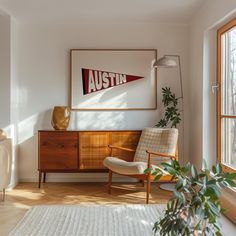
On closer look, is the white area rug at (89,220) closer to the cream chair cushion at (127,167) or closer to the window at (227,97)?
the cream chair cushion at (127,167)

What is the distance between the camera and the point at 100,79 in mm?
5023

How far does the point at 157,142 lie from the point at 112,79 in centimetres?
116

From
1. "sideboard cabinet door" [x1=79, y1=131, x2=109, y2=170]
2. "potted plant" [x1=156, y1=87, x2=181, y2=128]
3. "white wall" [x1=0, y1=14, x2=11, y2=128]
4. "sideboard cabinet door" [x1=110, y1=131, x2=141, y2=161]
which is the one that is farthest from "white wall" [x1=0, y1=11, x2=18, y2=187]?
"potted plant" [x1=156, y1=87, x2=181, y2=128]

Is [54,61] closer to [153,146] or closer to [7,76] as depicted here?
[7,76]

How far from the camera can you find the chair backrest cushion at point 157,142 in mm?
4398

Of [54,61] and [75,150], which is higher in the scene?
[54,61]

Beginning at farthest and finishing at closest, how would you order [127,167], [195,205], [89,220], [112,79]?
[112,79] < [127,167] < [89,220] < [195,205]

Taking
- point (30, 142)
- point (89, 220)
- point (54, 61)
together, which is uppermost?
point (54, 61)

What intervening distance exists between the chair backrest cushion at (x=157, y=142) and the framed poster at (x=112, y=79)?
22.6 inches

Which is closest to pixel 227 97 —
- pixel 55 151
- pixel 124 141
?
pixel 124 141

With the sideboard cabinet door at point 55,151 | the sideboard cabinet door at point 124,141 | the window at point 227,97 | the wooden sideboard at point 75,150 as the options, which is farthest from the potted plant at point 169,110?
the sideboard cabinet door at point 55,151

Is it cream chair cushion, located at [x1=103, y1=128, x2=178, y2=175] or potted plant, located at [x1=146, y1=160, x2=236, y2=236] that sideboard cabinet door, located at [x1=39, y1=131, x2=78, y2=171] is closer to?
cream chair cushion, located at [x1=103, y1=128, x2=178, y2=175]

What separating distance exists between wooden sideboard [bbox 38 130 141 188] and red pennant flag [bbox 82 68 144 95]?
0.71m

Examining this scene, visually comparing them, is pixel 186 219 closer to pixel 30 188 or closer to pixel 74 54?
pixel 30 188
